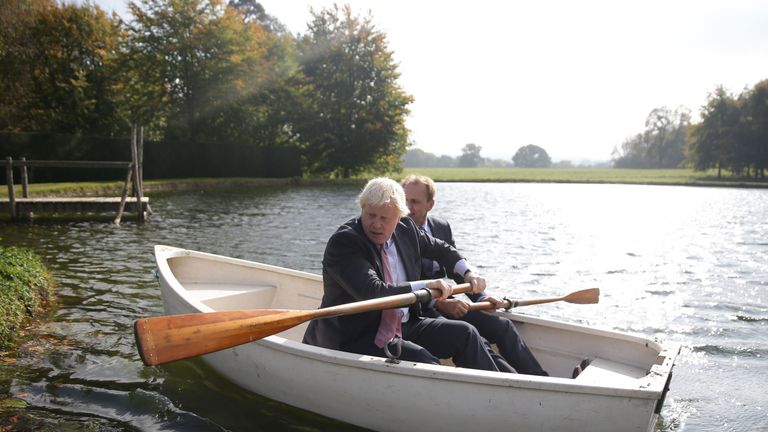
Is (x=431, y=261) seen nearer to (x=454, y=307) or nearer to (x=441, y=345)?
(x=454, y=307)

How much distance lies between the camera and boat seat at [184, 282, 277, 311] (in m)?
6.25

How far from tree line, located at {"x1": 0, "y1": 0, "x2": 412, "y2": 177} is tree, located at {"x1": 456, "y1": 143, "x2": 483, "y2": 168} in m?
101

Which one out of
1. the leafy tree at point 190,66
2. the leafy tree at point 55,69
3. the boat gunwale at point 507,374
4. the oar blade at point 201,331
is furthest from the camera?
the leafy tree at point 190,66

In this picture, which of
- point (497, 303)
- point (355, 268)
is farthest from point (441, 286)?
point (497, 303)

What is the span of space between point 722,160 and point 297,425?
59.0m

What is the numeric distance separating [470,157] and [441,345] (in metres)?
141

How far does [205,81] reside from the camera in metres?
34.7

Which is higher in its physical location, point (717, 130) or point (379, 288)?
point (717, 130)

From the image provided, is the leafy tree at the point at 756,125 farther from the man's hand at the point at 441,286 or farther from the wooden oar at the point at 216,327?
the wooden oar at the point at 216,327

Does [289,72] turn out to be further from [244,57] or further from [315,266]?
[315,266]

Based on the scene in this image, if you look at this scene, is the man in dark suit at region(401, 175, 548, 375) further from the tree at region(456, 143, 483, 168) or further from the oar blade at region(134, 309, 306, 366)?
the tree at region(456, 143, 483, 168)

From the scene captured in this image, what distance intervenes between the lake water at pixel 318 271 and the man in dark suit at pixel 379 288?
737 mm

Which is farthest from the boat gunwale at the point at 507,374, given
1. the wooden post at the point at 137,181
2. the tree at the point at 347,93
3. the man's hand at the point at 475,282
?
the tree at the point at 347,93

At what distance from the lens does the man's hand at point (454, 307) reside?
14.5 feet
